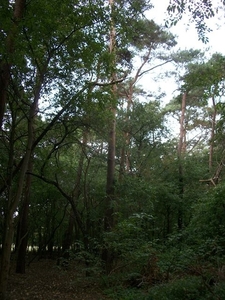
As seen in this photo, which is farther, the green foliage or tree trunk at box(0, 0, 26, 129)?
tree trunk at box(0, 0, 26, 129)

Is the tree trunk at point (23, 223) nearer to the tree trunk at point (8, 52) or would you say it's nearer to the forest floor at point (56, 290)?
the forest floor at point (56, 290)

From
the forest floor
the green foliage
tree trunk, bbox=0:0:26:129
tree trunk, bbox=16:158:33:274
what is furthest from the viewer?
tree trunk, bbox=16:158:33:274

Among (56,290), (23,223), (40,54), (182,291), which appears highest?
(40,54)

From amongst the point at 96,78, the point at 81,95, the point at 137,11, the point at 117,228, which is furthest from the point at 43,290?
the point at 137,11

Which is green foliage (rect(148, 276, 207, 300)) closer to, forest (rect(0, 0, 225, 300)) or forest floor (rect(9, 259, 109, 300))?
forest (rect(0, 0, 225, 300))

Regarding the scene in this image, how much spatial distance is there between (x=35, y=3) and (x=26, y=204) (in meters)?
7.09

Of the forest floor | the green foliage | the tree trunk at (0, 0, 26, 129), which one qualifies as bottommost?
the forest floor

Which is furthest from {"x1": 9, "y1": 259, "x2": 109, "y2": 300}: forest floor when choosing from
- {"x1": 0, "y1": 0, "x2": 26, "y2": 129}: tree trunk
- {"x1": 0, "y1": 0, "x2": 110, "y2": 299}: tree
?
{"x1": 0, "y1": 0, "x2": 26, "y2": 129}: tree trunk

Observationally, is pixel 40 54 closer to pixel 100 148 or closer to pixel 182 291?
pixel 182 291

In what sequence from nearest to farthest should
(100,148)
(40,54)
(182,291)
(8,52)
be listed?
1. (182,291)
2. (8,52)
3. (40,54)
4. (100,148)

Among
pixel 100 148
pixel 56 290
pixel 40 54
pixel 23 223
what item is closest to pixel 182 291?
pixel 56 290

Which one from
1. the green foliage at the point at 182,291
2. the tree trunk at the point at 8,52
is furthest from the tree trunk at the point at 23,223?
the green foliage at the point at 182,291

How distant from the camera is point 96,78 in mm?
9125

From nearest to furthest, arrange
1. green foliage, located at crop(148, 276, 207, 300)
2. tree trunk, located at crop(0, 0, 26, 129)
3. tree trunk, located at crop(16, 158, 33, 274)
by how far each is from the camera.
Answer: green foliage, located at crop(148, 276, 207, 300) < tree trunk, located at crop(0, 0, 26, 129) < tree trunk, located at crop(16, 158, 33, 274)
